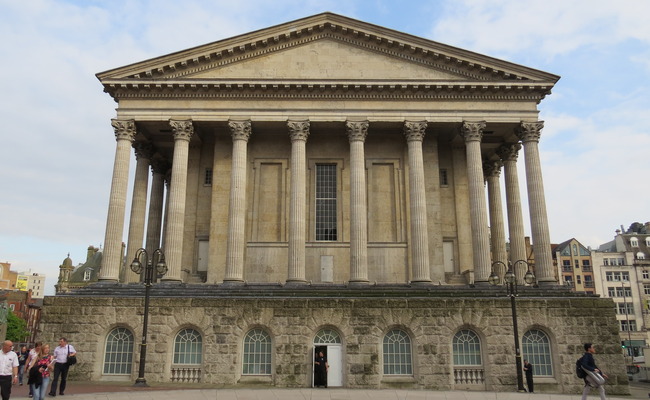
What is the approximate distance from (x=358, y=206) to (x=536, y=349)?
43.5 feet

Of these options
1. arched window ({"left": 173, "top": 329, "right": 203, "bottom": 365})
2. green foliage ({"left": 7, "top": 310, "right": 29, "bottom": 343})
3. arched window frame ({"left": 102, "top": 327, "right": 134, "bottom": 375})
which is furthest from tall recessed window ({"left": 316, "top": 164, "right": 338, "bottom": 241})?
green foliage ({"left": 7, "top": 310, "right": 29, "bottom": 343})

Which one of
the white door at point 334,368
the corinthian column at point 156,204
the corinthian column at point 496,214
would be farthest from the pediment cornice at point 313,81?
the white door at point 334,368

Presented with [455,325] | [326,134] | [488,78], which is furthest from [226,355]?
[488,78]

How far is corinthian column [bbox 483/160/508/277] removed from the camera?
3978 cm

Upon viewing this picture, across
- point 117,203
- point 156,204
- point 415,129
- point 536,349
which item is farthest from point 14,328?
point 536,349

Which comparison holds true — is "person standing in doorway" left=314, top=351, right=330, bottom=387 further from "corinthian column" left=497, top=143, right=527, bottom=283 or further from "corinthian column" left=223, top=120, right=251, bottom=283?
"corinthian column" left=497, top=143, right=527, bottom=283

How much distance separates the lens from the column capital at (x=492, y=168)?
43.7m

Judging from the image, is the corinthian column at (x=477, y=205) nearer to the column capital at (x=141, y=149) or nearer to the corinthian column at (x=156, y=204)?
the column capital at (x=141, y=149)

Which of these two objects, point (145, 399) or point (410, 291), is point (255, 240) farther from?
point (145, 399)

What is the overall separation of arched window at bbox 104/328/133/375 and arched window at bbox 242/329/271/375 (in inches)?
214

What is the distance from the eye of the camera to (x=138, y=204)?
121ft

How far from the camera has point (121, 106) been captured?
1414 inches

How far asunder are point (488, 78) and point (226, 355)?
2420 cm

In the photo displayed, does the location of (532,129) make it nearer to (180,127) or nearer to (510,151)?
(510,151)
